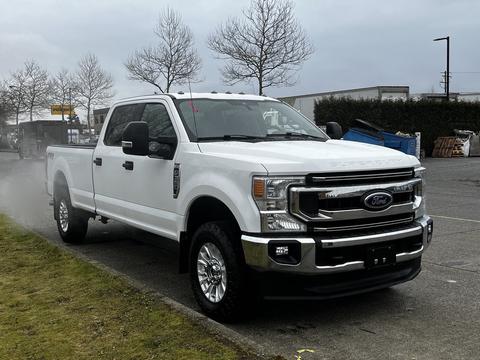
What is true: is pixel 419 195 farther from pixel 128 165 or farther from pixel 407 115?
pixel 407 115

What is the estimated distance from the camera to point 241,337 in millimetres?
4000

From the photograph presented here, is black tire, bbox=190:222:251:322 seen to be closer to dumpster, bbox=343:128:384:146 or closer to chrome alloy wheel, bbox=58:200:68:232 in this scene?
chrome alloy wheel, bbox=58:200:68:232

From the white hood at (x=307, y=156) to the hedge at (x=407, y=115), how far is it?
2035 cm

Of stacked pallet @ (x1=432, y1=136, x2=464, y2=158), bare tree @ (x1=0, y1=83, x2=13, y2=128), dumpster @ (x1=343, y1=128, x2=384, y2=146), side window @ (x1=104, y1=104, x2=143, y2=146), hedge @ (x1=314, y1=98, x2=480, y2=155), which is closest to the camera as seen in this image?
side window @ (x1=104, y1=104, x2=143, y2=146)

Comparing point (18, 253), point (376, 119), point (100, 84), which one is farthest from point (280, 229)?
point (100, 84)

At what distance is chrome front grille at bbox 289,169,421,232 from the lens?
403 centimetres

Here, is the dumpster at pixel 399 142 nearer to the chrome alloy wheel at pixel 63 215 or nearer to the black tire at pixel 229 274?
the chrome alloy wheel at pixel 63 215

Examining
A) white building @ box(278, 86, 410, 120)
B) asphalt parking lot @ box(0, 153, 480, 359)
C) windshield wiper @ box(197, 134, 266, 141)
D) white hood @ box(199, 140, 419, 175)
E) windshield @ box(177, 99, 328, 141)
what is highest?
white building @ box(278, 86, 410, 120)

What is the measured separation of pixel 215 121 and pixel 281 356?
253 centimetres

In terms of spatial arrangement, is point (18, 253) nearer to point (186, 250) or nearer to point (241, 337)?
point (186, 250)

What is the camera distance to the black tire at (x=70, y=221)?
7.61 m

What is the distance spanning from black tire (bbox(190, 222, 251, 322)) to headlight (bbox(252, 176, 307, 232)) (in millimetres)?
405

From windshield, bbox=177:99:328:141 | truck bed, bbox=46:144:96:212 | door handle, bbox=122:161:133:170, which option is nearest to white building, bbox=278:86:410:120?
truck bed, bbox=46:144:96:212

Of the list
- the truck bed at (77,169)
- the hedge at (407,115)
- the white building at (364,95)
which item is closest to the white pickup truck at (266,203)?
the truck bed at (77,169)
